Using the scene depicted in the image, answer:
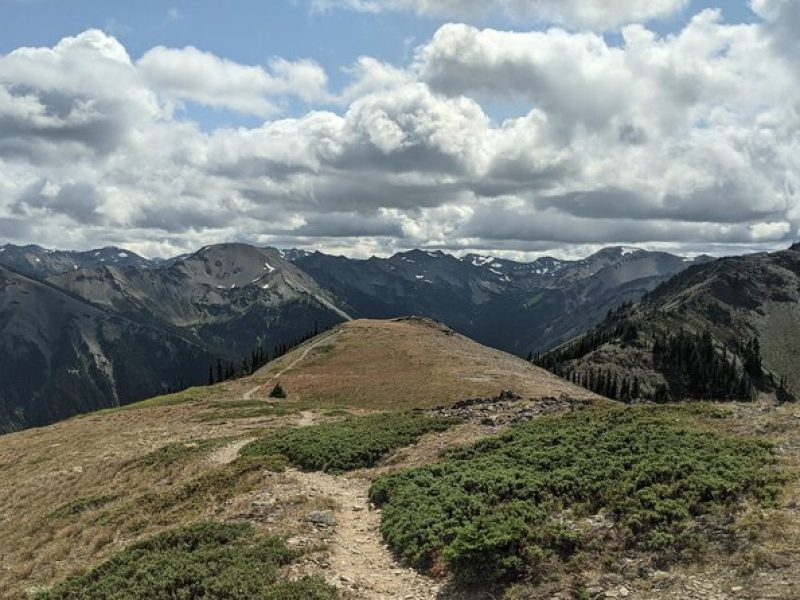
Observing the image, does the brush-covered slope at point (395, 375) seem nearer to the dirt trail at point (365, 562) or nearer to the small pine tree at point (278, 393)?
the small pine tree at point (278, 393)

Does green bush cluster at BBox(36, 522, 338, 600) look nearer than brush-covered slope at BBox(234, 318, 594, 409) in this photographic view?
Yes

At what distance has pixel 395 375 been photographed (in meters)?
89.5

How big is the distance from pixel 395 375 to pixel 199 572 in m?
70.5

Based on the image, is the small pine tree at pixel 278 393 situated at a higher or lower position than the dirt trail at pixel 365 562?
lower

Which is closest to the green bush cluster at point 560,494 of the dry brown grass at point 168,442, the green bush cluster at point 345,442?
the dry brown grass at point 168,442

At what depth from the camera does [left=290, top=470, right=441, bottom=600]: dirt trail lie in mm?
18219

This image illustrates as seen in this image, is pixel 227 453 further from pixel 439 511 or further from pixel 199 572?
pixel 439 511

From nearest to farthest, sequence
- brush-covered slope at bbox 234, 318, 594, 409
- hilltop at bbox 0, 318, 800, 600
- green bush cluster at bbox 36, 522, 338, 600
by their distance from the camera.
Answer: hilltop at bbox 0, 318, 800, 600 → green bush cluster at bbox 36, 522, 338, 600 → brush-covered slope at bbox 234, 318, 594, 409

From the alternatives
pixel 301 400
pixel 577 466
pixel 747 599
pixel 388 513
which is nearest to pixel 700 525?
pixel 747 599

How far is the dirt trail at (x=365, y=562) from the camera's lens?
18219mm

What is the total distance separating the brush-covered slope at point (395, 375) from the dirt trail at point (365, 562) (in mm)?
43758

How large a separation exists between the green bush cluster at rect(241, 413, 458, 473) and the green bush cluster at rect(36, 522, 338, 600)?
39.5ft

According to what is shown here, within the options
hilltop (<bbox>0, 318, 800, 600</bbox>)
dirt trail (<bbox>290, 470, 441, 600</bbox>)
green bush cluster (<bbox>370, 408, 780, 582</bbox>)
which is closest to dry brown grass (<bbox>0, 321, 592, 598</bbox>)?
hilltop (<bbox>0, 318, 800, 600</bbox>)

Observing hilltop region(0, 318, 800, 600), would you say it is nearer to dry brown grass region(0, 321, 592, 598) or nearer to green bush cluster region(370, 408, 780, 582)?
green bush cluster region(370, 408, 780, 582)
